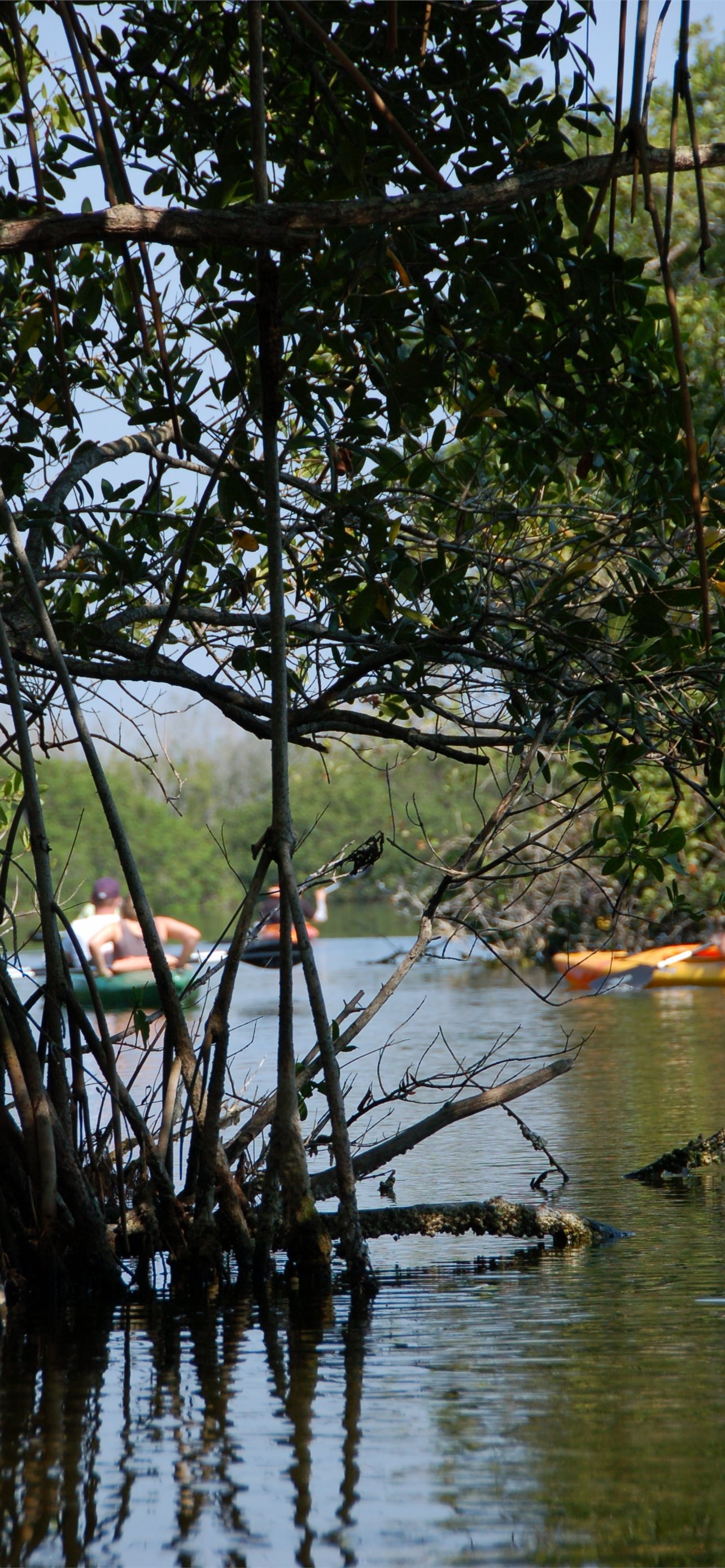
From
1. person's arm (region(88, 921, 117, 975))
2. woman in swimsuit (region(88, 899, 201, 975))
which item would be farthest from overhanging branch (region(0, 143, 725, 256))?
person's arm (region(88, 921, 117, 975))

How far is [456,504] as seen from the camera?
4.44 m

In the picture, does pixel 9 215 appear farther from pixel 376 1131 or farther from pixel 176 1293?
pixel 376 1131

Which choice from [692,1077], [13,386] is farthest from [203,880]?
[13,386]

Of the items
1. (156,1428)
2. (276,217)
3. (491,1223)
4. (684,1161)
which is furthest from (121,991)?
(276,217)

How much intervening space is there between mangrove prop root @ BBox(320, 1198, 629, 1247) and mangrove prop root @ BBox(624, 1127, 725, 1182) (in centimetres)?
99

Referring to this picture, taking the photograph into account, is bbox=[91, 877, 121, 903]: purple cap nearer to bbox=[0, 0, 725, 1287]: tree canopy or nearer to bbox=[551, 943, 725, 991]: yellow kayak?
bbox=[551, 943, 725, 991]: yellow kayak

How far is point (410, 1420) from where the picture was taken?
3328mm

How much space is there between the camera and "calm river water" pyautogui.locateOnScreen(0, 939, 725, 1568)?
2750 millimetres

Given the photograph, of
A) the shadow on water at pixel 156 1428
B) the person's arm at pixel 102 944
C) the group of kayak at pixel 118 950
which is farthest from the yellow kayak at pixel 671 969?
the shadow on water at pixel 156 1428

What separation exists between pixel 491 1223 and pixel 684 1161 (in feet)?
4.61

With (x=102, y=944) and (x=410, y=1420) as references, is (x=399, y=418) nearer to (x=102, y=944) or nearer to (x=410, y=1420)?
(x=410, y=1420)

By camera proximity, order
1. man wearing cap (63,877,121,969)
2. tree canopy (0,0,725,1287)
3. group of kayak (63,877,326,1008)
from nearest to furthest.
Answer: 1. tree canopy (0,0,725,1287)
2. group of kayak (63,877,326,1008)
3. man wearing cap (63,877,121,969)

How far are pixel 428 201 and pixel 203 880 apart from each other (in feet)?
138

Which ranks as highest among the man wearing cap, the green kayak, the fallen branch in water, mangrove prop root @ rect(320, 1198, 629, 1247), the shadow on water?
the man wearing cap
